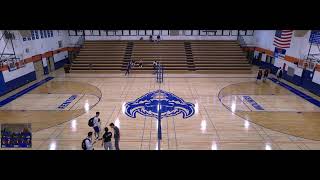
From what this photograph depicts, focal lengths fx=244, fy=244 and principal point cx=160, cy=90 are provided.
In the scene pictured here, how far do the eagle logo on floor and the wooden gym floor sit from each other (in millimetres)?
437

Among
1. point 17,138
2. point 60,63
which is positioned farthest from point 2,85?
point 17,138

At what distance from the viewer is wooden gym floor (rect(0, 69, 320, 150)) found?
9714 millimetres

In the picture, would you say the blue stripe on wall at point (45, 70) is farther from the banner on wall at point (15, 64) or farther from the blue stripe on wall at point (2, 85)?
the blue stripe on wall at point (2, 85)

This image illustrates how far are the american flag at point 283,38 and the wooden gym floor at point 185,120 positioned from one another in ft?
13.6

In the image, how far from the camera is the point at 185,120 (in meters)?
11.9

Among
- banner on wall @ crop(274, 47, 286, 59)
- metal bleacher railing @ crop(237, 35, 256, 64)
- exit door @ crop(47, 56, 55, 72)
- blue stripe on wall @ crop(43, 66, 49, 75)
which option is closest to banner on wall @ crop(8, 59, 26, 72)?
blue stripe on wall @ crop(43, 66, 49, 75)
